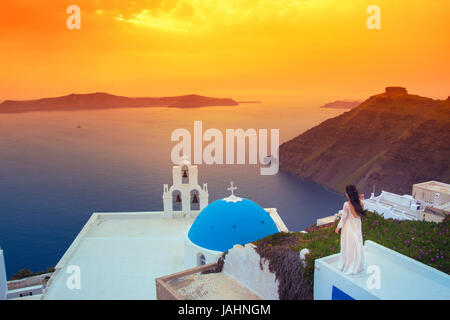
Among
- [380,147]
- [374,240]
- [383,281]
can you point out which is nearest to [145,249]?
[374,240]

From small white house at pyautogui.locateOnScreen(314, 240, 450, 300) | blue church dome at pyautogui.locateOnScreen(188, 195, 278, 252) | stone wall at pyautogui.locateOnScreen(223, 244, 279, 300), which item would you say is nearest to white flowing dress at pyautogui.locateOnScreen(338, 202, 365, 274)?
small white house at pyautogui.locateOnScreen(314, 240, 450, 300)

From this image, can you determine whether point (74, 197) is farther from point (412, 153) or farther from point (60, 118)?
point (60, 118)

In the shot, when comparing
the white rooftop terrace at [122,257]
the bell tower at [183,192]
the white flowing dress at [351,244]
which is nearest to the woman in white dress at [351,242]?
the white flowing dress at [351,244]

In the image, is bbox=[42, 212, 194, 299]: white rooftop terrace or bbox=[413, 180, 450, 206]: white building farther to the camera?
bbox=[413, 180, 450, 206]: white building

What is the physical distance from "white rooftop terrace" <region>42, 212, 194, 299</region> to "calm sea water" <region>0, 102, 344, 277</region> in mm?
9337

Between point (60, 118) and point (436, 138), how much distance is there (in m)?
149

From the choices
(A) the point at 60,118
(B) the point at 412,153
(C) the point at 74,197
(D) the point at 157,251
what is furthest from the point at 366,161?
(A) the point at 60,118

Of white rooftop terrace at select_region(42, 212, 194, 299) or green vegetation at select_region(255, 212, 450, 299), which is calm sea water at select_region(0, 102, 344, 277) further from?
green vegetation at select_region(255, 212, 450, 299)

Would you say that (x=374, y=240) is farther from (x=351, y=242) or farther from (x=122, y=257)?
(x=122, y=257)

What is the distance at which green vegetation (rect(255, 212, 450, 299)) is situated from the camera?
7.79 m

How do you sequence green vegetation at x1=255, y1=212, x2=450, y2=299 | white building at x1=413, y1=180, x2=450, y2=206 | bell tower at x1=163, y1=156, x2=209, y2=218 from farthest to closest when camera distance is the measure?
white building at x1=413, y1=180, x2=450, y2=206 → bell tower at x1=163, y1=156, x2=209, y2=218 → green vegetation at x1=255, y1=212, x2=450, y2=299

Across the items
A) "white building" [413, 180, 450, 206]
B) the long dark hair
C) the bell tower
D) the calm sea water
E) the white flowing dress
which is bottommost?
the calm sea water

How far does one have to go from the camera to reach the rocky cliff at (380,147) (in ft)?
166
